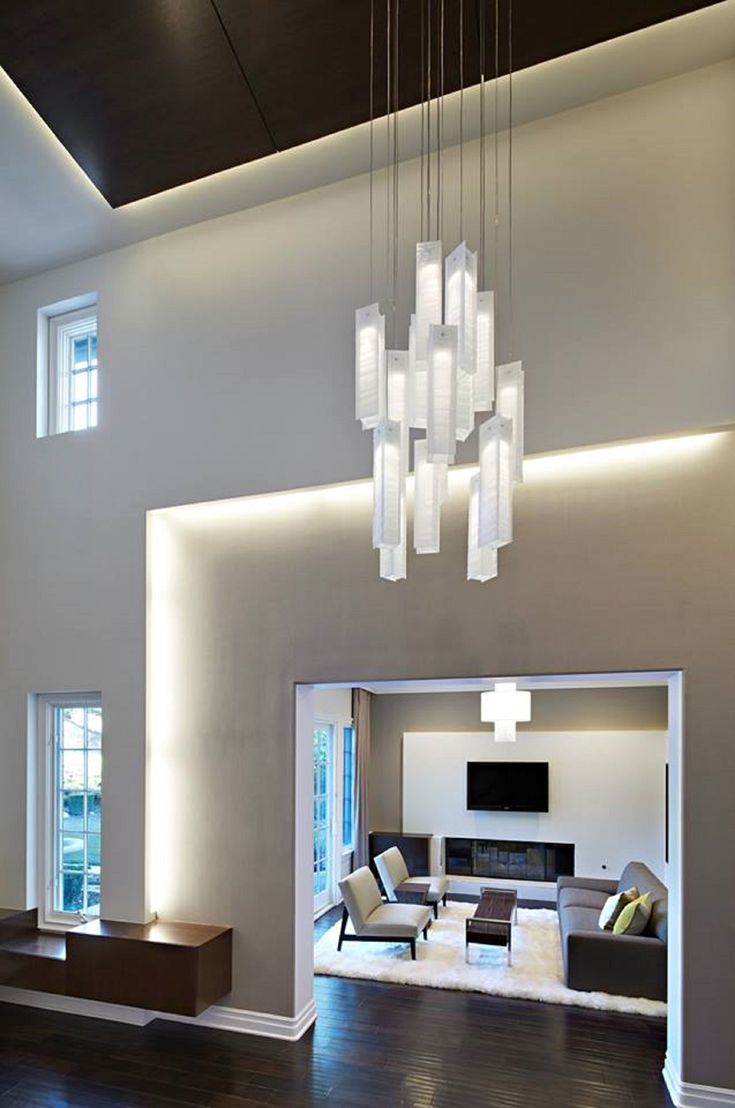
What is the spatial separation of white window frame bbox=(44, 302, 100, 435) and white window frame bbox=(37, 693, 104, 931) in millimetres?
2219

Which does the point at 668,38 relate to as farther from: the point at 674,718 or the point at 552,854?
the point at 552,854

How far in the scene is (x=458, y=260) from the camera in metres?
2.63

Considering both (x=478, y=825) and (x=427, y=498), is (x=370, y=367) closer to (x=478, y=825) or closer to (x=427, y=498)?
(x=427, y=498)

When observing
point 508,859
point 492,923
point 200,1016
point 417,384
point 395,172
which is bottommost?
point 508,859

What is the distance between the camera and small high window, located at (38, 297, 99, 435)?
6.27 meters

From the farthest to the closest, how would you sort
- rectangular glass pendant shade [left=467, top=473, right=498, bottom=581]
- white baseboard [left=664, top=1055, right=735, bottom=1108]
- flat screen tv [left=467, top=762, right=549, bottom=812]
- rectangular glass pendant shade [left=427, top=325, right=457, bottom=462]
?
flat screen tv [left=467, top=762, right=549, bottom=812], white baseboard [left=664, top=1055, right=735, bottom=1108], rectangular glass pendant shade [left=467, top=473, right=498, bottom=581], rectangular glass pendant shade [left=427, top=325, right=457, bottom=462]

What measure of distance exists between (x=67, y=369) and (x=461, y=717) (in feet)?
20.2

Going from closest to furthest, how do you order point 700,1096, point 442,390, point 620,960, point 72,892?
point 442,390
point 700,1096
point 620,960
point 72,892

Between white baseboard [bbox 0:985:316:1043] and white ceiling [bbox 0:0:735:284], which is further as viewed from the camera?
white baseboard [bbox 0:985:316:1043]

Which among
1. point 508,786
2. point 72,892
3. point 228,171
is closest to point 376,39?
point 228,171

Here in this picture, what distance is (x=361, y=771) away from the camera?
916 centimetres

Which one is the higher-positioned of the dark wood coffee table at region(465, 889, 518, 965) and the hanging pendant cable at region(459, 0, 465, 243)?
the hanging pendant cable at region(459, 0, 465, 243)

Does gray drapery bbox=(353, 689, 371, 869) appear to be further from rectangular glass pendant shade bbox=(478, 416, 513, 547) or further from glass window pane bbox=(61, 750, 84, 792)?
rectangular glass pendant shade bbox=(478, 416, 513, 547)

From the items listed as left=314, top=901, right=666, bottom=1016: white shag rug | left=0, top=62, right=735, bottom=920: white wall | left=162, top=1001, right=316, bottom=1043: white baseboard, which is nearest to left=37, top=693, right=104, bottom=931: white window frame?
left=0, top=62, right=735, bottom=920: white wall
